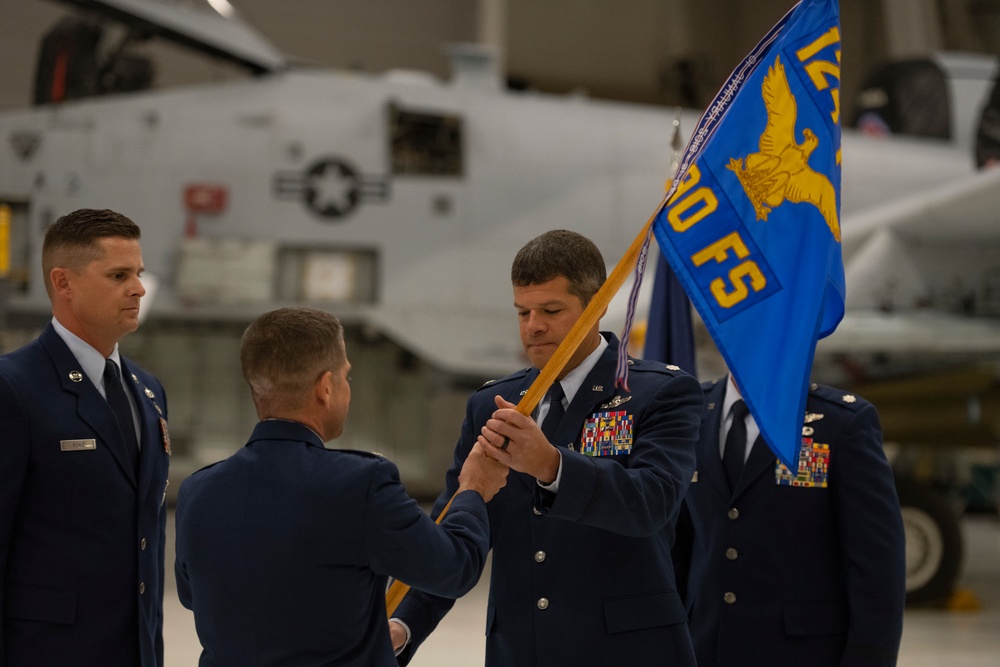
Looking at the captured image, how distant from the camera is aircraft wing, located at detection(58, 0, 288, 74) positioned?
28.3 feet

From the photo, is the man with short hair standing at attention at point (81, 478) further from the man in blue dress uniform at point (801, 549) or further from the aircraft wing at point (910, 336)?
the aircraft wing at point (910, 336)

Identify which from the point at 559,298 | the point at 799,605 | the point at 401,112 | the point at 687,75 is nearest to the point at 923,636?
the point at 799,605

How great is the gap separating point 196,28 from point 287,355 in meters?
7.96

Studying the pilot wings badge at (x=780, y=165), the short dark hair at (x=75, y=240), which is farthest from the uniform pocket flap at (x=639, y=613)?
the short dark hair at (x=75, y=240)

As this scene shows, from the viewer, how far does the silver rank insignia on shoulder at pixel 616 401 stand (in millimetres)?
2258

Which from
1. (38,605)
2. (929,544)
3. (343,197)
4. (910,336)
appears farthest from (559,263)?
(343,197)

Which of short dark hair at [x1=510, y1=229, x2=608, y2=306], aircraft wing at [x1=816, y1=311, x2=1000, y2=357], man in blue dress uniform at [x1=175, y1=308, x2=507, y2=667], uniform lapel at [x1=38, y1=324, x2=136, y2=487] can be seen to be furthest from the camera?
aircraft wing at [x1=816, y1=311, x2=1000, y2=357]

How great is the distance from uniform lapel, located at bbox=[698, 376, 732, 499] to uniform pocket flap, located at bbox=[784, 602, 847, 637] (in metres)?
0.35

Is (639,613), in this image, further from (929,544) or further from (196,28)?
(196,28)

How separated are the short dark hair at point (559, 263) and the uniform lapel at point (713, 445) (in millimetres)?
849

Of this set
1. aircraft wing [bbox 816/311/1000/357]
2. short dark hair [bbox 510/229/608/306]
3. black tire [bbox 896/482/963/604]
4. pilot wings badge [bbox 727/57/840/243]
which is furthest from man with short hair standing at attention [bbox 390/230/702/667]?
aircraft wing [bbox 816/311/1000/357]

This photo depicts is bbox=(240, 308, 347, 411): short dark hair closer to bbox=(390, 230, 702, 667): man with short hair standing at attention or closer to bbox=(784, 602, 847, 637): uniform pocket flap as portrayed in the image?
bbox=(390, 230, 702, 667): man with short hair standing at attention

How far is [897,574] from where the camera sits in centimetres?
262

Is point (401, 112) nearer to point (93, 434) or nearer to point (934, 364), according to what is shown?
point (934, 364)
